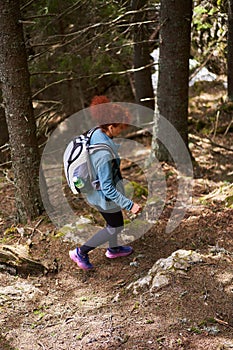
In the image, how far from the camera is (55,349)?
3463mm

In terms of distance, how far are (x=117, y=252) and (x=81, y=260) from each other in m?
0.50

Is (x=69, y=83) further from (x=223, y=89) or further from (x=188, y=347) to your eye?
(x=188, y=347)

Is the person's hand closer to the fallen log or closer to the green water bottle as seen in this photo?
the green water bottle

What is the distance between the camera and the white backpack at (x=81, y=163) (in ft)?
14.0

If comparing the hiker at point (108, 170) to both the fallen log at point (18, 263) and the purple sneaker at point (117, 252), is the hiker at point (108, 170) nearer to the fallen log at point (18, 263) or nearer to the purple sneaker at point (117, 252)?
the purple sneaker at point (117, 252)

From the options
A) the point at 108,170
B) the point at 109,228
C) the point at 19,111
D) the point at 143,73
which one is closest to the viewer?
the point at 108,170

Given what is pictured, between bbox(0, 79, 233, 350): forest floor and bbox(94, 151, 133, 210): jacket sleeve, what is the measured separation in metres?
0.98

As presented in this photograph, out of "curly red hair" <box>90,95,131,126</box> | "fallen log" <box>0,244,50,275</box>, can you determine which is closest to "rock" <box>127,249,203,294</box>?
"fallen log" <box>0,244,50,275</box>

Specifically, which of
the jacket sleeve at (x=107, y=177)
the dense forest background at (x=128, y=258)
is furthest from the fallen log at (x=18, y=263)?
the jacket sleeve at (x=107, y=177)

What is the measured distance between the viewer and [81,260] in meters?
5.02

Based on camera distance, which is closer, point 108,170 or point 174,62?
point 108,170

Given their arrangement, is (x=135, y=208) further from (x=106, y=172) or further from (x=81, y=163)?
(x=81, y=163)

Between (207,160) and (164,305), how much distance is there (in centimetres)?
537

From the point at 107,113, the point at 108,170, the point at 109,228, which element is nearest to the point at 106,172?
the point at 108,170
